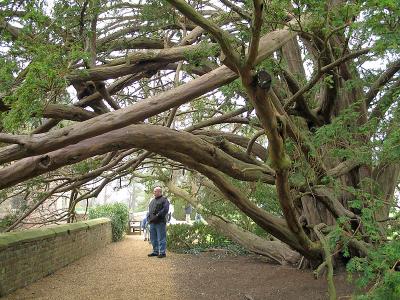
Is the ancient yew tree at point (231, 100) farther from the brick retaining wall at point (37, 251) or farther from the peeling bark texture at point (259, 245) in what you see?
the peeling bark texture at point (259, 245)

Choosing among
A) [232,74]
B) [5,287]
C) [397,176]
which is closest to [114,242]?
[5,287]

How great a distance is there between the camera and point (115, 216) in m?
19.4

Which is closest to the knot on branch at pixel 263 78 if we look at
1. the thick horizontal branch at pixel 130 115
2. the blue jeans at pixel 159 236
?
the thick horizontal branch at pixel 130 115

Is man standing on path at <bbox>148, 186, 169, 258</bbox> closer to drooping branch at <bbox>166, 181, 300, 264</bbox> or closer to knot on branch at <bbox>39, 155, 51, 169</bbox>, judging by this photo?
drooping branch at <bbox>166, 181, 300, 264</bbox>

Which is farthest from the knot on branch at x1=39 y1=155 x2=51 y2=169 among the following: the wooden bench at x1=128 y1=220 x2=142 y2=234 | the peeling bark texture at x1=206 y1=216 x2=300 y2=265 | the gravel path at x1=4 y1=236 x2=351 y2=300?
the wooden bench at x1=128 y1=220 x2=142 y2=234

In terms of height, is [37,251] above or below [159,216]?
below

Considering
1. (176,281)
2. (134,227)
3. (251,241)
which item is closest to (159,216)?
(251,241)

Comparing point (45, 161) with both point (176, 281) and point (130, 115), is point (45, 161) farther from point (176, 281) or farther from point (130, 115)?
point (176, 281)

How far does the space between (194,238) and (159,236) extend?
3.37 meters

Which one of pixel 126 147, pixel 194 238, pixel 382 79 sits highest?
pixel 382 79

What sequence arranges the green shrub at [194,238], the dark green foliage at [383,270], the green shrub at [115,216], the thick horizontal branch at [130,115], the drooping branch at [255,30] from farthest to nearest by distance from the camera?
the green shrub at [115,216]
the green shrub at [194,238]
the thick horizontal branch at [130,115]
the dark green foliage at [383,270]
the drooping branch at [255,30]

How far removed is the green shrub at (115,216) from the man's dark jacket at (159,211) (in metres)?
7.34

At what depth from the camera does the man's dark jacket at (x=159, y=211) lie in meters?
12.0

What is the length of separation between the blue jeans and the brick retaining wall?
1945 millimetres
